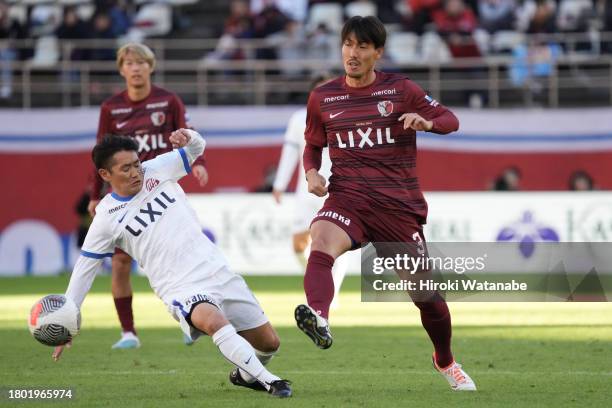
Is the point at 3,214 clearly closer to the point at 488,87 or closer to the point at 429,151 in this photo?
the point at 429,151

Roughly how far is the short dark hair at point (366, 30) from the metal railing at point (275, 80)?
14462mm

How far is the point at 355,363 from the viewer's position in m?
9.61

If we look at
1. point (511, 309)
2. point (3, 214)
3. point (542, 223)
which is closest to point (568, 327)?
point (511, 309)

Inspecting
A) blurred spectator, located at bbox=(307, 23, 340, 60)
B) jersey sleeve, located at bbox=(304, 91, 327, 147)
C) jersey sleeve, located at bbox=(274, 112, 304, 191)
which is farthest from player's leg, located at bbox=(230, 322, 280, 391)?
blurred spectator, located at bbox=(307, 23, 340, 60)

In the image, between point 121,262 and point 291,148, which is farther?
point 291,148

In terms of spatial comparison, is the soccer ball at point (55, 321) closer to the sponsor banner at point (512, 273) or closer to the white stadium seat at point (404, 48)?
the sponsor banner at point (512, 273)

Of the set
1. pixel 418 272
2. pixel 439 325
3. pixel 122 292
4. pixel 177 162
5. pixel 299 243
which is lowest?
pixel 299 243

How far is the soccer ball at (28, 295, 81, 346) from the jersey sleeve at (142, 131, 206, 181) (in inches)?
42.0

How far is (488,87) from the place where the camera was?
23.0 meters

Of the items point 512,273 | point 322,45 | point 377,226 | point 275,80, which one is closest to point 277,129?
point 275,80

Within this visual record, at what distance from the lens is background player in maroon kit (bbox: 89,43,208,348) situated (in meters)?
10.6

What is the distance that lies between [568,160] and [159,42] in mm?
8092

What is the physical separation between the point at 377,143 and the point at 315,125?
0.46 meters

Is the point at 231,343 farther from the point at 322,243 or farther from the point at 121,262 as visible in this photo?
the point at 121,262
